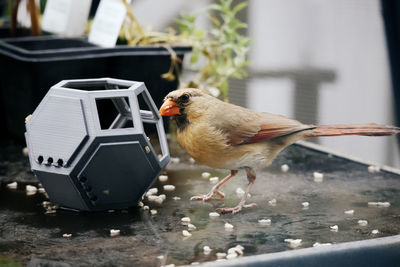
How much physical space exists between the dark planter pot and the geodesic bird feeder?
0.61 m

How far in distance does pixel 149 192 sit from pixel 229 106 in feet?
1.07

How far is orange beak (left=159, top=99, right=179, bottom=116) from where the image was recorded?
1.51m

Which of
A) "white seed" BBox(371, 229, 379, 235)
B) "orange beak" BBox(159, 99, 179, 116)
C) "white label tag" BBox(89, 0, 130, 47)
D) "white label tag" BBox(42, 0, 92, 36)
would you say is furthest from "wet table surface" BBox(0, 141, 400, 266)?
"white label tag" BBox(42, 0, 92, 36)

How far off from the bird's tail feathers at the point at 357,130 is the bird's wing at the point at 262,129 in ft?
0.10

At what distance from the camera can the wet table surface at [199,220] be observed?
1.27 m

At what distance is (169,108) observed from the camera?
1.52 metres

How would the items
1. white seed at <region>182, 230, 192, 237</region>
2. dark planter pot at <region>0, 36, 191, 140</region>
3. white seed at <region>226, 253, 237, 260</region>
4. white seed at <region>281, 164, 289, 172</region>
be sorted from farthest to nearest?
dark planter pot at <region>0, 36, 191, 140</region>
white seed at <region>281, 164, 289, 172</region>
white seed at <region>182, 230, 192, 237</region>
white seed at <region>226, 253, 237, 260</region>

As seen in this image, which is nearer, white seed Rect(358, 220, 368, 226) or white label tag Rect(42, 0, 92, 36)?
white seed Rect(358, 220, 368, 226)

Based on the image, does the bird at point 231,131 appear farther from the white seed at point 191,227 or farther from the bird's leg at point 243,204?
the white seed at point 191,227

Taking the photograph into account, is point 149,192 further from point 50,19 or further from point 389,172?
point 50,19

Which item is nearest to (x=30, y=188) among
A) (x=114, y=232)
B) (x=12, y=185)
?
(x=12, y=185)

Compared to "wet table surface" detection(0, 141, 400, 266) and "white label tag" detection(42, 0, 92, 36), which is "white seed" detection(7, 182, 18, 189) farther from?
"white label tag" detection(42, 0, 92, 36)

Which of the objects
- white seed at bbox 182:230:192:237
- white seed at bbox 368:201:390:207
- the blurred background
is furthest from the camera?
the blurred background

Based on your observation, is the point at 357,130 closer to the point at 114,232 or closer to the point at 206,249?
the point at 206,249
